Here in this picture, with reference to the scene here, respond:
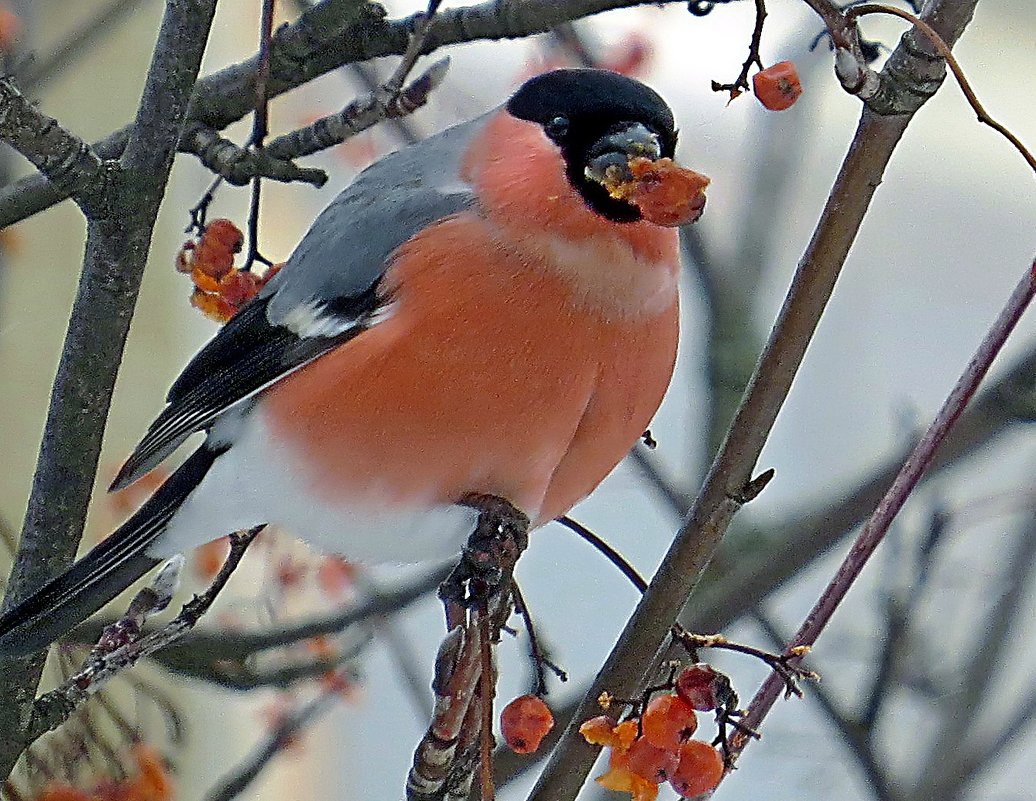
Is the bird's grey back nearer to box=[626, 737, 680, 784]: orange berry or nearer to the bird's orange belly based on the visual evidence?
the bird's orange belly

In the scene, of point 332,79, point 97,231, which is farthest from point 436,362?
point 332,79

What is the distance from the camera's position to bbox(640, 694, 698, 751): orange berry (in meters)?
0.43

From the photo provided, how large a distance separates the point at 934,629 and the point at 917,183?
644mm

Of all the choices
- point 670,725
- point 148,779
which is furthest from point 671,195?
point 148,779

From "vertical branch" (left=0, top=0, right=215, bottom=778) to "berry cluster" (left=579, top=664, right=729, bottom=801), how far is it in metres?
0.25

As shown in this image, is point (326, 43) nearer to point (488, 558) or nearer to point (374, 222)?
point (374, 222)

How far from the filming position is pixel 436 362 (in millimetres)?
550

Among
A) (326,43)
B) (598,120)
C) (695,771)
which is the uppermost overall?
(326,43)

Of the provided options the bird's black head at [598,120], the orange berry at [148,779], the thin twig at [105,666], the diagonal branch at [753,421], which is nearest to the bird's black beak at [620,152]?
the bird's black head at [598,120]

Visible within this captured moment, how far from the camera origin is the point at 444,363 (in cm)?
55

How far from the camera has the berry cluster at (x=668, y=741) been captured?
42 cm

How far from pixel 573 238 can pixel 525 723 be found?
0.22 m

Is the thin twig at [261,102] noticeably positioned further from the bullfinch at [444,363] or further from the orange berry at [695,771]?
the orange berry at [695,771]

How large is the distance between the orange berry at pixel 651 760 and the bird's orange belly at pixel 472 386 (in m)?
0.16
